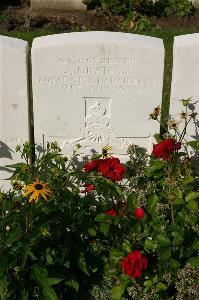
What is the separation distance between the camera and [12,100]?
13.5 feet

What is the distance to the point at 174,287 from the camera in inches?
154

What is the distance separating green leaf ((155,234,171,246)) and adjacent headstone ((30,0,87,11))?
232 inches

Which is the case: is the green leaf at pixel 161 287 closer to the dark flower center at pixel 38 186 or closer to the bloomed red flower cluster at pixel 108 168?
the bloomed red flower cluster at pixel 108 168

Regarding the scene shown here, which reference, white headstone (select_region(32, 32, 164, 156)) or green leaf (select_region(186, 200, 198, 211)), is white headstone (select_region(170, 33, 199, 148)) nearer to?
white headstone (select_region(32, 32, 164, 156))

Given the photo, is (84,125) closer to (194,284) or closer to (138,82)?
(138,82)

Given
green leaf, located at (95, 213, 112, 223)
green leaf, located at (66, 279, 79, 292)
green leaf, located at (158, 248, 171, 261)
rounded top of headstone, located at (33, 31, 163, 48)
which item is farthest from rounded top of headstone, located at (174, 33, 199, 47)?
green leaf, located at (66, 279, 79, 292)

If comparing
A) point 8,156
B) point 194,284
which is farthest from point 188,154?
point 8,156

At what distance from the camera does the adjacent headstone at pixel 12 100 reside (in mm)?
3951

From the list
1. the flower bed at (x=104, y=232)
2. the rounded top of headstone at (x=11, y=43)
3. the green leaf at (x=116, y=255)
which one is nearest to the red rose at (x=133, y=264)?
the flower bed at (x=104, y=232)

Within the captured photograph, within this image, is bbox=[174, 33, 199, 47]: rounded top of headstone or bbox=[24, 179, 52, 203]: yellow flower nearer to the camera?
bbox=[24, 179, 52, 203]: yellow flower

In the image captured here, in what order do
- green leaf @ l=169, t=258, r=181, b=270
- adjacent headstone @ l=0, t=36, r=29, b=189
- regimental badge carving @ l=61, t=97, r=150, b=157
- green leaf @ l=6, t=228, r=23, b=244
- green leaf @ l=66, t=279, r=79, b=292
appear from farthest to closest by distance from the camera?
1. regimental badge carving @ l=61, t=97, r=150, b=157
2. adjacent headstone @ l=0, t=36, r=29, b=189
3. green leaf @ l=66, t=279, r=79, b=292
4. green leaf @ l=169, t=258, r=181, b=270
5. green leaf @ l=6, t=228, r=23, b=244

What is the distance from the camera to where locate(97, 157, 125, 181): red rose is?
384 centimetres

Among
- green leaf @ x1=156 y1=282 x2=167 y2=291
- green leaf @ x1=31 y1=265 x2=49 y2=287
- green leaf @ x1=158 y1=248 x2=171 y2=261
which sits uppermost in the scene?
green leaf @ x1=158 y1=248 x2=171 y2=261

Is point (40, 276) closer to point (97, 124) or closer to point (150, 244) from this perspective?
point (150, 244)
